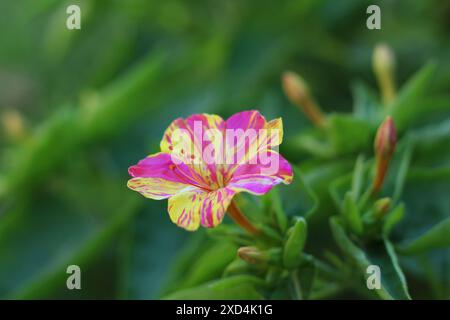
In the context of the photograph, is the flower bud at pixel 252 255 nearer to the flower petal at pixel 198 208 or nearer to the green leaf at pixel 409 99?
the flower petal at pixel 198 208

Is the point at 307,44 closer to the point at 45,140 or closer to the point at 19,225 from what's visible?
the point at 45,140

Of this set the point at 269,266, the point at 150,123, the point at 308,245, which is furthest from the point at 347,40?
the point at 269,266

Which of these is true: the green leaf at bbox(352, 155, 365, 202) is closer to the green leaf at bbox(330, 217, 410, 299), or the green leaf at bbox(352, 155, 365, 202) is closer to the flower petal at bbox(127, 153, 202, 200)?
the green leaf at bbox(330, 217, 410, 299)

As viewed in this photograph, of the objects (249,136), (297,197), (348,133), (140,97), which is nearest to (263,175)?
(249,136)

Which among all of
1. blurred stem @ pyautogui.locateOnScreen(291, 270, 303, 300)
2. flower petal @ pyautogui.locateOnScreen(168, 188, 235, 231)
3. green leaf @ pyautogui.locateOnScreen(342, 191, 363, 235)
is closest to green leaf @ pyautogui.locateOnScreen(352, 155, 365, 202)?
green leaf @ pyautogui.locateOnScreen(342, 191, 363, 235)

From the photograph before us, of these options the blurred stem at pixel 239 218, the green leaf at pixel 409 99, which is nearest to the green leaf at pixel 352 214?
the blurred stem at pixel 239 218

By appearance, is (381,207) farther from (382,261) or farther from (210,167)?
(210,167)

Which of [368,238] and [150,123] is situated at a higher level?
[150,123]
